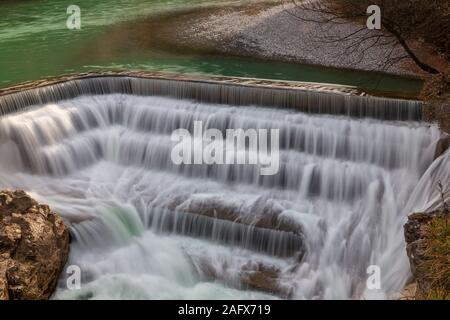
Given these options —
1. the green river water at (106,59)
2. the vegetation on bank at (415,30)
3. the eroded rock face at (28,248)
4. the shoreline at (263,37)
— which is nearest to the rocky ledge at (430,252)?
the vegetation on bank at (415,30)

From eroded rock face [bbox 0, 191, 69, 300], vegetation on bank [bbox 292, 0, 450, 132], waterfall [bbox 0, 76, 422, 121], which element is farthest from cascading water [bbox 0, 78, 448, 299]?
vegetation on bank [bbox 292, 0, 450, 132]

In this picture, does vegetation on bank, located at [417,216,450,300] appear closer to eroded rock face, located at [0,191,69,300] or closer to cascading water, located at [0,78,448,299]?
cascading water, located at [0,78,448,299]

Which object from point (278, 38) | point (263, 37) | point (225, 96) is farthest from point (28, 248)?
point (263, 37)

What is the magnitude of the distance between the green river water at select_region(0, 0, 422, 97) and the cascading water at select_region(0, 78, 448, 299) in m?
2.20

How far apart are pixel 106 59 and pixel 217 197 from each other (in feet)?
28.2

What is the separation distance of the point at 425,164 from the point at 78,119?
912cm

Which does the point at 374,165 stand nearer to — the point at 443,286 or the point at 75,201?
the point at 443,286

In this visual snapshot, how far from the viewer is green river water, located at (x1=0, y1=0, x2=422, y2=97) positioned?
1633 centimetres

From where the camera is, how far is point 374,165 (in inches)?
482

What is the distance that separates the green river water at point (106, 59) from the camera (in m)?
16.3

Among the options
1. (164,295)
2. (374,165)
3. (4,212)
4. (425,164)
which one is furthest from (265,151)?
(4,212)

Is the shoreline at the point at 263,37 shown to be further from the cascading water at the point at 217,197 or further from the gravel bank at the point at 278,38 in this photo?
the cascading water at the point at 217,197

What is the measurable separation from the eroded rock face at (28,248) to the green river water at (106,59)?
285 inches

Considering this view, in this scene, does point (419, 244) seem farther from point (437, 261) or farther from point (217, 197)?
point (217, 197)
